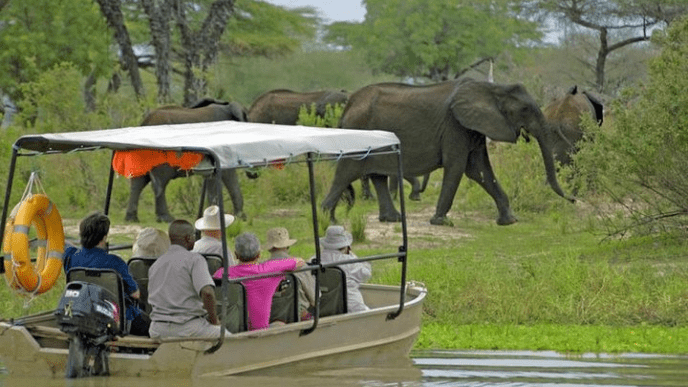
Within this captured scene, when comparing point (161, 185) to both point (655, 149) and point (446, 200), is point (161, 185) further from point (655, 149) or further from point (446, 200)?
point (655, 149)

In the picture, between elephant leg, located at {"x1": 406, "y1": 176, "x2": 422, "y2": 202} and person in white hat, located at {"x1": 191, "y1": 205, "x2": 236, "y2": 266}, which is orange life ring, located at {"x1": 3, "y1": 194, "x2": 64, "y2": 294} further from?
elephant leg, located at {"x1": 406, "y1": 176, "x2": 422, "y2": 202}

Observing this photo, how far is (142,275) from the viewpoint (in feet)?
43.8

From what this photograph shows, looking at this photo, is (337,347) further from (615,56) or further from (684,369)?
(615,56)

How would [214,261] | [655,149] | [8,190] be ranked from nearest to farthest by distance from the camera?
[8,190], [214,261], [655,149]

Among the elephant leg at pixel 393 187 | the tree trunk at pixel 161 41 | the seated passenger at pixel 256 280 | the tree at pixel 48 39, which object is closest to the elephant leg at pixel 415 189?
the elephant leg at pixel 393 187

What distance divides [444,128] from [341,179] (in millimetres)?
1611

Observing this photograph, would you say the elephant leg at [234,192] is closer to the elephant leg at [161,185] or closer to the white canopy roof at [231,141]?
the elephant leg at [161,185]

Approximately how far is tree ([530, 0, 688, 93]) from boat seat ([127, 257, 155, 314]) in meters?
36.3

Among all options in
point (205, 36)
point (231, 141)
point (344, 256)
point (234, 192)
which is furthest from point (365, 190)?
point (231, 141)

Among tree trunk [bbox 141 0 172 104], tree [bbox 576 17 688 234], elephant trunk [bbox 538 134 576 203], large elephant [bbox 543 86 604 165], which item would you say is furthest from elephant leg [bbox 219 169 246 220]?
tree trunk [bbox 141 0 172 104]

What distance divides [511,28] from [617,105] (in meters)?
46.1

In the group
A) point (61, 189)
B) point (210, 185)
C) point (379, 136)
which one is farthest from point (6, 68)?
point (379, 136)

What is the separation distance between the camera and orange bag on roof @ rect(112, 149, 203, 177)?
1270 centimetres

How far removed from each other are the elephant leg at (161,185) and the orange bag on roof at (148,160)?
1238 cm
